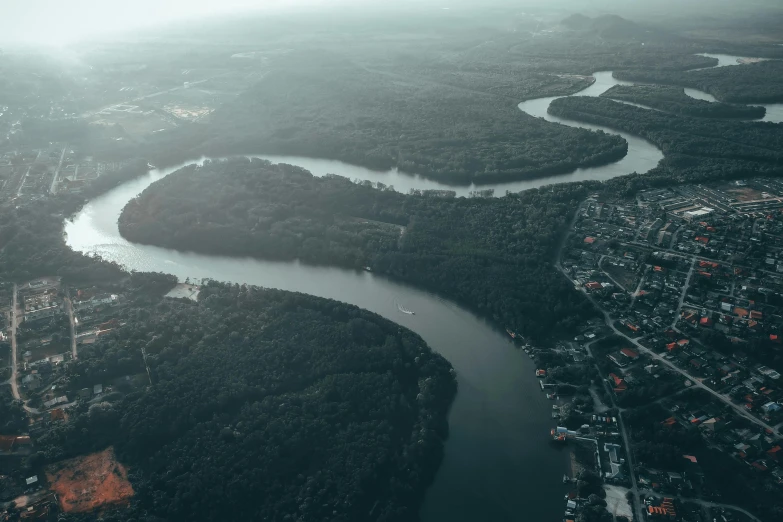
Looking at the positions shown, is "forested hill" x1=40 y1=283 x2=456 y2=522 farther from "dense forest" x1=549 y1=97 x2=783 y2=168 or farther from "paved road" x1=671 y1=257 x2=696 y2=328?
"dense forest" x1=549 y1=97 x2=783 y2=168

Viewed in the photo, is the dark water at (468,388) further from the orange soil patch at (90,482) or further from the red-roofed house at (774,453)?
the orange soil patch at (90,482)

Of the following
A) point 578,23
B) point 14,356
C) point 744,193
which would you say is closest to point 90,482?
point 14,356

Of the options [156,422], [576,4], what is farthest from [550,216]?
[576,4]

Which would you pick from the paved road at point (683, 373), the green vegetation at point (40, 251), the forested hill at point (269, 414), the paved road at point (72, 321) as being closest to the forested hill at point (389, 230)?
the paved road at point (683, 373)

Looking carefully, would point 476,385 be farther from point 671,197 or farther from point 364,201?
point 671,197

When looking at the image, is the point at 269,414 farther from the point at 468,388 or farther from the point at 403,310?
the point at 403,310

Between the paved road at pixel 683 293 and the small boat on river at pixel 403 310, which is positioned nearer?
the paved road at pixel 683 293
